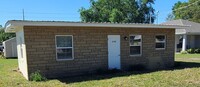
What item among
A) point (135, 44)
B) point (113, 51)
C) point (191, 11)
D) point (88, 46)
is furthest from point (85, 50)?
point (191, 11)

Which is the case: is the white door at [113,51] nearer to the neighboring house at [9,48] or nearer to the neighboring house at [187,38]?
the neighboring house at [187,38]

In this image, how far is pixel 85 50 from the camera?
11867 mm

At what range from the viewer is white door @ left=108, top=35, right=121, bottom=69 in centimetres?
1262

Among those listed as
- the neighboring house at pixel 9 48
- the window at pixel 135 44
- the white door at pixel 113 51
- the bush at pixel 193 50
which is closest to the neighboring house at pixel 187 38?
the bush at pixel 193 50

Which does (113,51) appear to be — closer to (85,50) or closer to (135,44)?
(135,44)

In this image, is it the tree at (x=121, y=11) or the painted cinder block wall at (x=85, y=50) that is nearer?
the painted cinder block wall at (x=85, y=50)

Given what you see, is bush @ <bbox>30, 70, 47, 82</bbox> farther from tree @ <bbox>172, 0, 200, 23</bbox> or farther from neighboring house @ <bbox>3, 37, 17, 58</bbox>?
tree @ <bbox>172, 0, 200, 23</bbox>

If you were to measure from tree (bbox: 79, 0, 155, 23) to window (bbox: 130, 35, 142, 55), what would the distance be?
24.4 m

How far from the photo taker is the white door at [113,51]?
41.4 feet

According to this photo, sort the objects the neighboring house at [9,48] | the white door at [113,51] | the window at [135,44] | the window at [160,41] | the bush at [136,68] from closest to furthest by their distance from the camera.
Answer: the white door at [113,51] < the bush at [136,68] < the window at [135,44] < the window at [160,41] < the neighboring house at [9,48]

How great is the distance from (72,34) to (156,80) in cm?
467

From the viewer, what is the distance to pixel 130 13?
40062mm

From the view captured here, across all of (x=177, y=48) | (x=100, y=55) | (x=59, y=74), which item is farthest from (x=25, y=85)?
(x=177, y=48)

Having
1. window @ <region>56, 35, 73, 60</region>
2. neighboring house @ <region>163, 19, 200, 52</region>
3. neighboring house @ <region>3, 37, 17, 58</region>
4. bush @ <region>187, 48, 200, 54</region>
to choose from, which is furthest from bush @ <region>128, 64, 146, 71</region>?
neighboring house @ <region>3, 37, 17, 58</region>
